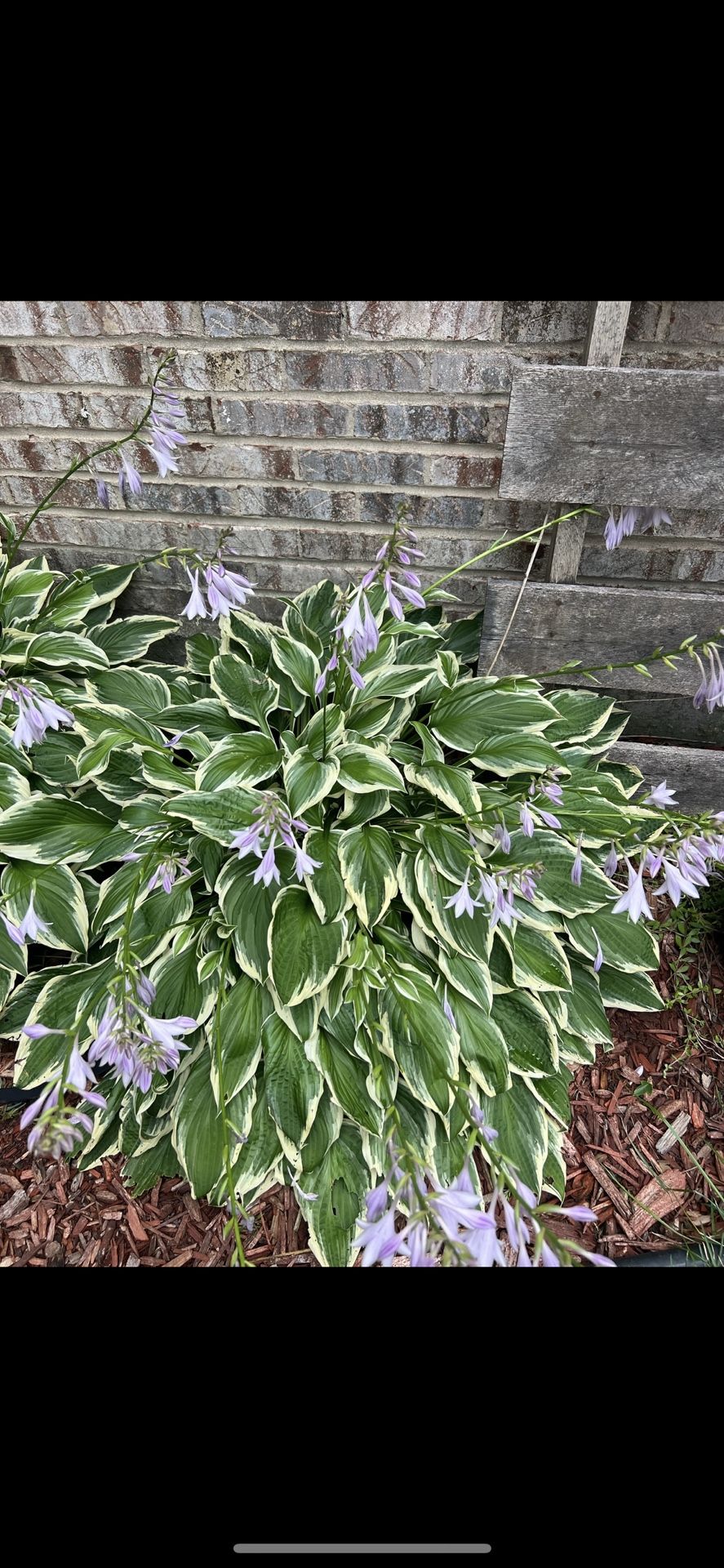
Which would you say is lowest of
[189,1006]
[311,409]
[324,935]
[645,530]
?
[189,1006]

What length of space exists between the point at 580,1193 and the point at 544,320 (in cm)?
204

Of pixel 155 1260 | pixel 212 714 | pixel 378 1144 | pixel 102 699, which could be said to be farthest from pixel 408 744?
pixel 155 1260

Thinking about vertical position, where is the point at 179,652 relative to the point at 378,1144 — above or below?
above

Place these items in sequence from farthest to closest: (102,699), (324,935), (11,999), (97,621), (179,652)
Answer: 1. (179,652)
2. (97,621)
3. (102,699)
4. (11,999)
5. (324,935)

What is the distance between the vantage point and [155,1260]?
6.11 feet

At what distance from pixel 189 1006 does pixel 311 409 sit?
1.51 metres

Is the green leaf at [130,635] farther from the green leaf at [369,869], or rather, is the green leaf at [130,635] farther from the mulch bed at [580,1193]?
the mulch bed at [580,1193]

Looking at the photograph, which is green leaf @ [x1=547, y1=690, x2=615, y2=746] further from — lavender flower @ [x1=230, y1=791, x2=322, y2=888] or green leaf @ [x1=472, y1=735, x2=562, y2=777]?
lavender flower @ [x1=230, y1=791, x2=322, y2=888]

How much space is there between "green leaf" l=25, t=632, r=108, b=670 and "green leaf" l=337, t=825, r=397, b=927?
87 centimetres

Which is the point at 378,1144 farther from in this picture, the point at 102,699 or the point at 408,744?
the point at 102,699

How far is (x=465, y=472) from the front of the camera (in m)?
2.16

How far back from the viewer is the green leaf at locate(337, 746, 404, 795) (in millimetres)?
1863

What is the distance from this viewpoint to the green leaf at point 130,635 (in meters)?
2.42

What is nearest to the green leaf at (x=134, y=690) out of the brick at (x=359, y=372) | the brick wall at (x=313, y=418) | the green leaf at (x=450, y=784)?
the brick wall at (x=313, y=418)
